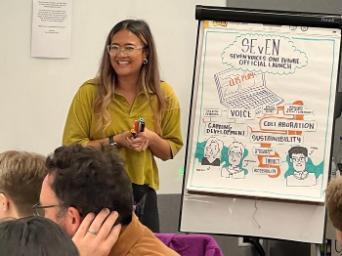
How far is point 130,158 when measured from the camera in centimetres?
296

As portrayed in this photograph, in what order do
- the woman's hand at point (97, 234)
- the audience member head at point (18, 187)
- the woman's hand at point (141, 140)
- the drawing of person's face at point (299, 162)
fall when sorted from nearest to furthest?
1. the woman's hand at point (97, 234)
2. the audience member head at point (18, 187)
3. the woman's hand at point (141, 140)
4. the drawing of person's face at point (299, 162)

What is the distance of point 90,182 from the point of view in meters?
1.70

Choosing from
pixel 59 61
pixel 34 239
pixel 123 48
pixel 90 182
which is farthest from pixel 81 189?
pixel 59 61

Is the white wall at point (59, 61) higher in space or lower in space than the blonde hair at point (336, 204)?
higher

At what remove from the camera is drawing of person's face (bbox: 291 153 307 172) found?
317 centimetres

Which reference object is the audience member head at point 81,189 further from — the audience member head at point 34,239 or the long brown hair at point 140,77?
the long brown hair at point 140,77

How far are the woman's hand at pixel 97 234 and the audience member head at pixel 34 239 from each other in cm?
58

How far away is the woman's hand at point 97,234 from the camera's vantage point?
1654mm

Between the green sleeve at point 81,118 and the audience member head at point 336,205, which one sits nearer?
the audience member head at point 336,205

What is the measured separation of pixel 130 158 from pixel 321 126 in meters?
0.98

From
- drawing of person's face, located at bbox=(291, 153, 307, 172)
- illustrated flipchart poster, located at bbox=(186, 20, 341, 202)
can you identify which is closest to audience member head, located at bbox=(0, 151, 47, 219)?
illustrated flipchart poster, located at bbox=(186, 20, 341, 202)

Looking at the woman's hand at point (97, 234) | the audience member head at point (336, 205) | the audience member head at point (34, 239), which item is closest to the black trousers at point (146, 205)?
the audience member head at point (336, 205)

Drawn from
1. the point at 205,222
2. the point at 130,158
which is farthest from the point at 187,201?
the point at 130,158

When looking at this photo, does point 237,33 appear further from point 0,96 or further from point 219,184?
point 0,96
